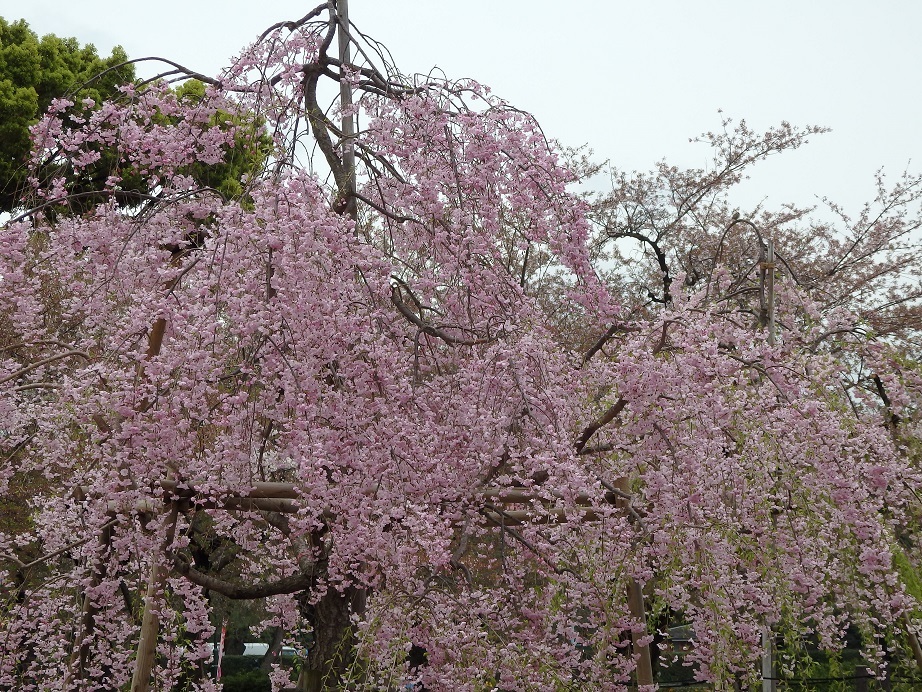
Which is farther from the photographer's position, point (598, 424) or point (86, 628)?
point (86, 628)

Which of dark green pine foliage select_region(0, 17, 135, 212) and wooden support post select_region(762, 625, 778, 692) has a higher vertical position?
dark green pine foliage select_region(0, 17, 135, 212)

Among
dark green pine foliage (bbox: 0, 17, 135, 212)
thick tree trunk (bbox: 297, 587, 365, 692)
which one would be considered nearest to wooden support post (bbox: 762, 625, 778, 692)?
thick tree trunk (bbox: 297, 587, 365, 692)

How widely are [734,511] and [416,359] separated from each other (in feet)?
6.76

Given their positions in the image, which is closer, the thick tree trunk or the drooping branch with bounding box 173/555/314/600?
the drooping branch with bounding box 173/555/314/600

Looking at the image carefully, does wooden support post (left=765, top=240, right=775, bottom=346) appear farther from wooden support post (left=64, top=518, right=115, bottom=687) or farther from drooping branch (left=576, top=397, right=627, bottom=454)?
wooden support post (left=64, top=518, right=115, bottom=687)

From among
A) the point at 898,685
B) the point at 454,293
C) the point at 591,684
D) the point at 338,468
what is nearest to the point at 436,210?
the point at 454,293

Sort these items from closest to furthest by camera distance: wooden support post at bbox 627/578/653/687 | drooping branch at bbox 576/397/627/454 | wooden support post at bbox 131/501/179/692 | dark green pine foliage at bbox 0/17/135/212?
1. drooping branch at bbox 576/397/627/454
2. wooden support post at bbox 131/501/179/692
3. wooden support post at bbox 627/578/653/687
4. dark green pine foliage at bbox 0/17/135/212

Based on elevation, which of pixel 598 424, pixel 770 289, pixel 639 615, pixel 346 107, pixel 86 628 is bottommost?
pixel 86 628

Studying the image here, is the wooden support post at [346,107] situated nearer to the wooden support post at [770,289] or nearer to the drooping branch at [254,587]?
the drooping branch at [254,587]

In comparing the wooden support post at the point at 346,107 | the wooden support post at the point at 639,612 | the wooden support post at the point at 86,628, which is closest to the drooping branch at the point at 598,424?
the wooden support post at the point at 639,612

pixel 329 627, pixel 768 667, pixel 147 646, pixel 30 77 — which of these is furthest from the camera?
pixel 30 77

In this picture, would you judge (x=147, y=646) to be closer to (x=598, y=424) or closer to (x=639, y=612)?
(x=598, y=424)

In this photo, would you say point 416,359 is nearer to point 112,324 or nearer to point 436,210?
point 436,210

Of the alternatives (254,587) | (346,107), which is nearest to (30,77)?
(346,107)
